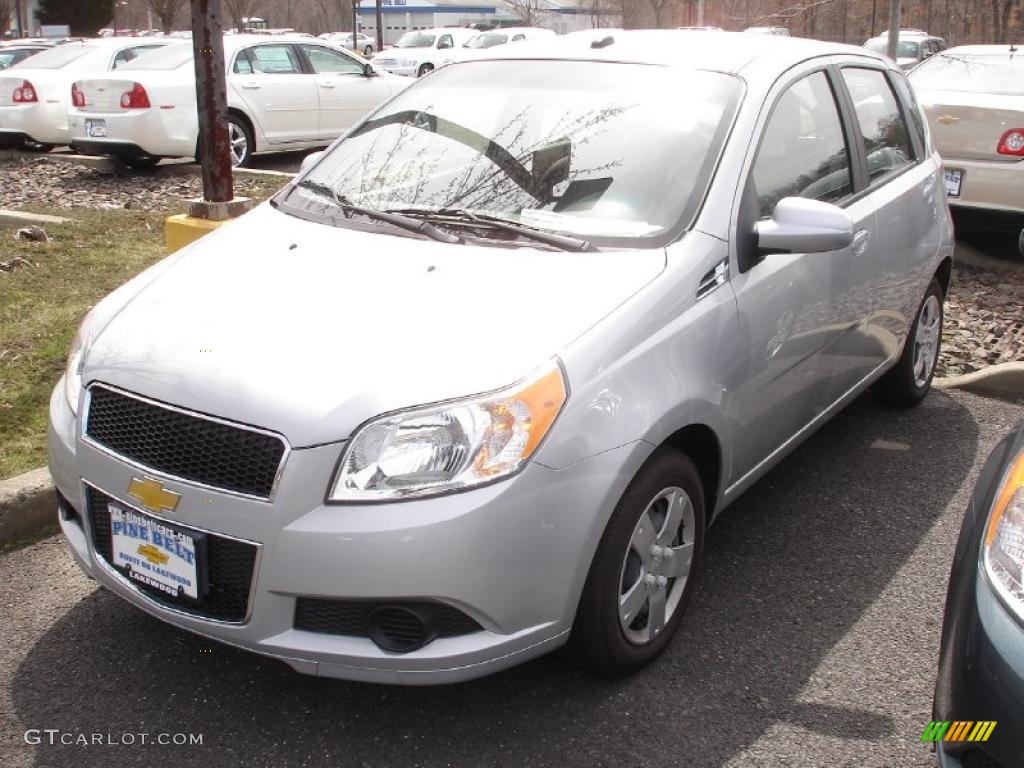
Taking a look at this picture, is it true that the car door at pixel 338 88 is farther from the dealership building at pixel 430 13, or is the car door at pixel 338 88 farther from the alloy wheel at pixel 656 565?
the dealership building at pixel 430 13

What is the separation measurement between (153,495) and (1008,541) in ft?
6.39

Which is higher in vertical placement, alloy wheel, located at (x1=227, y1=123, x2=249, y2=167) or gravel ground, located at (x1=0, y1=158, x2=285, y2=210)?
alloy wheel, located at (x1=227, y1=123, x2=249, y2=167)

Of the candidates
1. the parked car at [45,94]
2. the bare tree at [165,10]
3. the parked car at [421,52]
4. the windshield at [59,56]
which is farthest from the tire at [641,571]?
the bare tree at [165,10]

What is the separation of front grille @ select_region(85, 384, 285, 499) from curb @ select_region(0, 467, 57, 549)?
42.1 inches

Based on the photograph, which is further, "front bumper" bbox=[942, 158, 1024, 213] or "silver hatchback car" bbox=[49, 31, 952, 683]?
"front bumper" bbox=[942, 158, 1024, 213]

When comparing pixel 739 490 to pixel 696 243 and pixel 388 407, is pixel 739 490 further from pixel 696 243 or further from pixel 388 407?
pixel 388 407

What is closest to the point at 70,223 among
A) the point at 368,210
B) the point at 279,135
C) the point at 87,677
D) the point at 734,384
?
the point at 279,135

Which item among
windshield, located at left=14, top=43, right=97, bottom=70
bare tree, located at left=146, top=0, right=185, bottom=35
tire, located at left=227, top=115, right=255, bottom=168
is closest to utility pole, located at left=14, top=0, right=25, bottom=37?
bare tree, located at left=146, top=0, right=185, bottom=35

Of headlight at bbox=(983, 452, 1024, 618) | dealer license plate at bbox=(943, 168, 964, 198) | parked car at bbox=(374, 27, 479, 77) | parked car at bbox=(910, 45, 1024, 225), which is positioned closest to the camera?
headlight at bbox=(983, 452, 1024, 618)

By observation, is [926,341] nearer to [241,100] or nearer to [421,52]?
[241,100]

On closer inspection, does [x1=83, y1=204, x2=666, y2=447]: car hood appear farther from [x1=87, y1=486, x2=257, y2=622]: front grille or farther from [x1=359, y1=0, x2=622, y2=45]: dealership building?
[x1=359, y1=0, x2=622, y2=45]: dealership building

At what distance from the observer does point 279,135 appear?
11.8 meters

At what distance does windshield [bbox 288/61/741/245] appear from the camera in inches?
131

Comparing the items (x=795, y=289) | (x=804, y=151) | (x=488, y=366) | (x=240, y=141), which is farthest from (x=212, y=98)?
(x=240, y=141)
